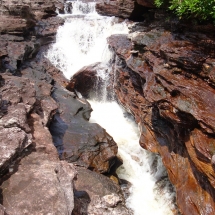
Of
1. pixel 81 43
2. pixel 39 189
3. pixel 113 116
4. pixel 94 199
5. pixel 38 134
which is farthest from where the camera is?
pixel 81 43

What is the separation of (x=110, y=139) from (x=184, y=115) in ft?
13.4

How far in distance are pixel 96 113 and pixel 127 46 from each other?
389 centimetres

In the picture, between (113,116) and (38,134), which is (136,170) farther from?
(38,134)

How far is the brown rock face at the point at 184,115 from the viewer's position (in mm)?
4961

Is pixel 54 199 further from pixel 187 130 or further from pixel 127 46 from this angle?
pixel 127 46

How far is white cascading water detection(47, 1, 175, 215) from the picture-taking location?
25.3 ft

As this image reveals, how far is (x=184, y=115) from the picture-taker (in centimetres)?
532

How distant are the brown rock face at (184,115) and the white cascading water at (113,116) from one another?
1.35 metres

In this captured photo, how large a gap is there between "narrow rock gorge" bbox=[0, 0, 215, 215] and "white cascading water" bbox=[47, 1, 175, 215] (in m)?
0.39

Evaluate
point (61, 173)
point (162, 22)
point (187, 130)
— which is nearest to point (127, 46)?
point (162, 22)

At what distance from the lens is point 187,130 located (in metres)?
5.70

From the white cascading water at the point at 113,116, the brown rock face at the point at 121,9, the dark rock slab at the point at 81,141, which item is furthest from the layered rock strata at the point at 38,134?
the brown rock face at the point at 121,9

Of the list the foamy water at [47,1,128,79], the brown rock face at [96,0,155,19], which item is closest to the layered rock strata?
the foamy water at [47,1,128,79]

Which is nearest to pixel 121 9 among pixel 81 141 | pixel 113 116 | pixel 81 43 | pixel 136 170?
pixel 81 43
